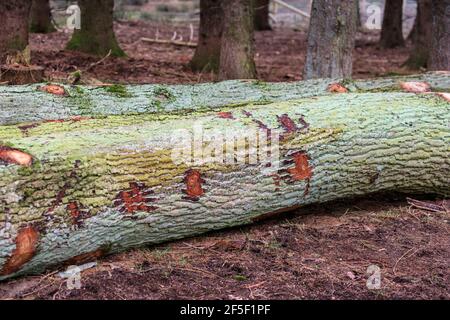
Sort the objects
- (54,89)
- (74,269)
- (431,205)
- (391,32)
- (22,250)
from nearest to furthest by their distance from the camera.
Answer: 1. (22,250)
2. (74,269)
3. (54,89)
4. (431,205)
5. (391,32)

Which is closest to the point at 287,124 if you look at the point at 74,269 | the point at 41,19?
the point at 74,269

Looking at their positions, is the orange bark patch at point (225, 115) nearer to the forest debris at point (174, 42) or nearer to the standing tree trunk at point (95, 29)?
the standing tree trunk at point (95, 29)

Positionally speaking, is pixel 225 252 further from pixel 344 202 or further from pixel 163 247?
pixel 344 202

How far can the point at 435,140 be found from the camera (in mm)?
5285

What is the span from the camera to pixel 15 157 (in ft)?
12.7

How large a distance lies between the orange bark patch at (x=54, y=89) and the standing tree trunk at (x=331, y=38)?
292 cm

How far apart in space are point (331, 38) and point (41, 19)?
1055cm

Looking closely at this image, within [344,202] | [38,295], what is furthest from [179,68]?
[38,295]

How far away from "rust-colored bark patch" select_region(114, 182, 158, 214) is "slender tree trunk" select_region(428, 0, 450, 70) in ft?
17.0

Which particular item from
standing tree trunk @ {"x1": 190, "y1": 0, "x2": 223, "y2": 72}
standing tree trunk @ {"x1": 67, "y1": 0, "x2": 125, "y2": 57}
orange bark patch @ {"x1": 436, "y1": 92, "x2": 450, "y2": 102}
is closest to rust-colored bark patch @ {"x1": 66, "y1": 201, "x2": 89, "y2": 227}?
orange bark patch @ {"x1": 436, "y1": 92, "x2": 450, "y2": 102}

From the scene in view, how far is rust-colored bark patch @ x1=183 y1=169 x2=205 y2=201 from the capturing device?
4328 millimetres

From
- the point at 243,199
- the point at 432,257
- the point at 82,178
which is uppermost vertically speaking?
the point at 82,178

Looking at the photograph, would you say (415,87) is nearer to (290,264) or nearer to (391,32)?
(290,264)
